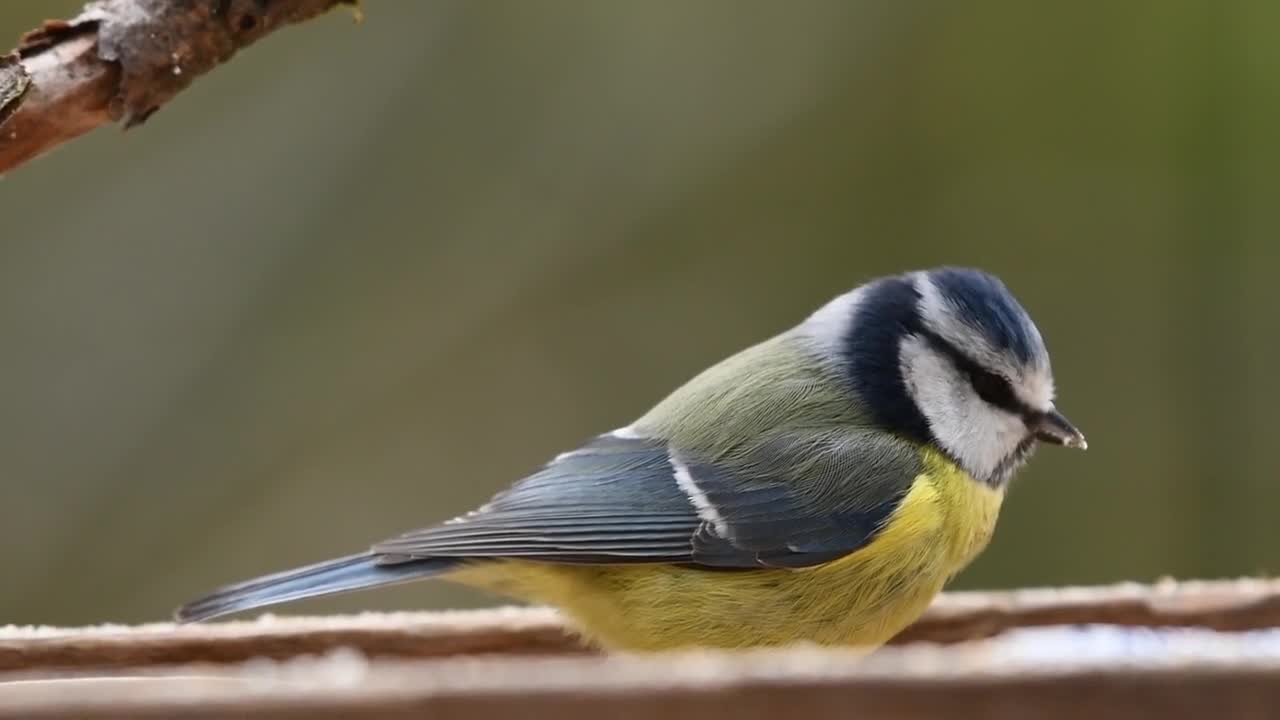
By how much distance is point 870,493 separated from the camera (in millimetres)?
1010

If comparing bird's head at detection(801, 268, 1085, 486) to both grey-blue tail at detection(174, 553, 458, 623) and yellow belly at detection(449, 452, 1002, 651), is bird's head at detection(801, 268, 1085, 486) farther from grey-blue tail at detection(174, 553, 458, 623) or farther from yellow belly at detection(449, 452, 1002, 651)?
grey-blue tail at detection(174, 553, 458, 623)

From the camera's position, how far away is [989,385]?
42.2 inches

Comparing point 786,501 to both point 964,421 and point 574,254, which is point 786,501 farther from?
point 574,254

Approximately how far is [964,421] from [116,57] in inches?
27.0

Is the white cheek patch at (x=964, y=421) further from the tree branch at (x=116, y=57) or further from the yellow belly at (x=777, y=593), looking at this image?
the tree branch at (x=116, y=57)

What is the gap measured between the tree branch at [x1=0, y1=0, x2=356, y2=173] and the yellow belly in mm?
432

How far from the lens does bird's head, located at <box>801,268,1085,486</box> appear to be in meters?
1.06

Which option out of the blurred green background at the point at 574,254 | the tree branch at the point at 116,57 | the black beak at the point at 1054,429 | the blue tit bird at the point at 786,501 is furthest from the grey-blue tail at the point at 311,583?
the blurred green background at the point at 574,254

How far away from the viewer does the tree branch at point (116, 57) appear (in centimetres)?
80

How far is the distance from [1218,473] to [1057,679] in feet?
5.22

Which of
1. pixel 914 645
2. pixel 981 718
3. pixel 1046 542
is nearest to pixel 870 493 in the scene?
pixel 914 645

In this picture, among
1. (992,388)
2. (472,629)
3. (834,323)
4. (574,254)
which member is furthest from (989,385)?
(574,254)

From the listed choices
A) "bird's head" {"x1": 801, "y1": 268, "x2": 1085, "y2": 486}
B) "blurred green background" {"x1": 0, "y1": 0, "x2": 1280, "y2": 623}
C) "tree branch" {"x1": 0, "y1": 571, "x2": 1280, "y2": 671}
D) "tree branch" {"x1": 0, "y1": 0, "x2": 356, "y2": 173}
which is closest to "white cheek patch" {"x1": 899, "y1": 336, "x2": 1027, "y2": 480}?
"bird's head" {"x1": 801, "y1": 268, "x2": 1085, "y2": 486}

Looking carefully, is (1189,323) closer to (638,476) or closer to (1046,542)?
(1046,542)
